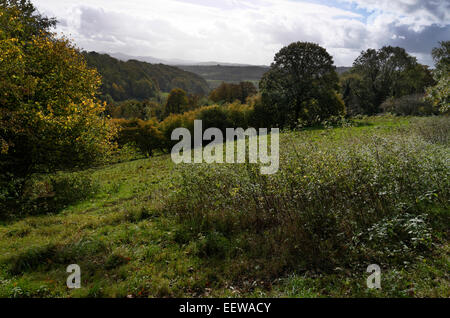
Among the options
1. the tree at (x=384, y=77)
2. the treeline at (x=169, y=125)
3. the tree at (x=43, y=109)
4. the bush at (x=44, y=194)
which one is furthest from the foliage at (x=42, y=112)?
the tree at (x=384, y=77)

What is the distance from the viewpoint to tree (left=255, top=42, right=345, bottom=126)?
3478 centimetres

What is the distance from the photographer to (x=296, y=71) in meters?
35.7

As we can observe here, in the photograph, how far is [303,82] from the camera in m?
35.1

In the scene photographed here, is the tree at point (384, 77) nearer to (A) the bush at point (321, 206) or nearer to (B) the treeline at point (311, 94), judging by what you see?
(B) the treeline at point (311, 94)

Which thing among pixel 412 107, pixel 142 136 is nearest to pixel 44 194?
pixel 142 136

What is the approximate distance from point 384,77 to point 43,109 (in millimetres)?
62727

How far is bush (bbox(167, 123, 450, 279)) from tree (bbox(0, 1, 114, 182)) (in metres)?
6.35

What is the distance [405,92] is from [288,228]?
62.4m

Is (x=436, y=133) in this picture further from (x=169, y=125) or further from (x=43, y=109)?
(x=169, y=125)

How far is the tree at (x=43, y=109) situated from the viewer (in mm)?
10375

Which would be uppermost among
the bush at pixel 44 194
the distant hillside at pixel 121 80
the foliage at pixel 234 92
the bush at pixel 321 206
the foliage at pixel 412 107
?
the distant hillside at pixel 121 80

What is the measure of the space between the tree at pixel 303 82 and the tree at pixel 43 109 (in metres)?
25.6
